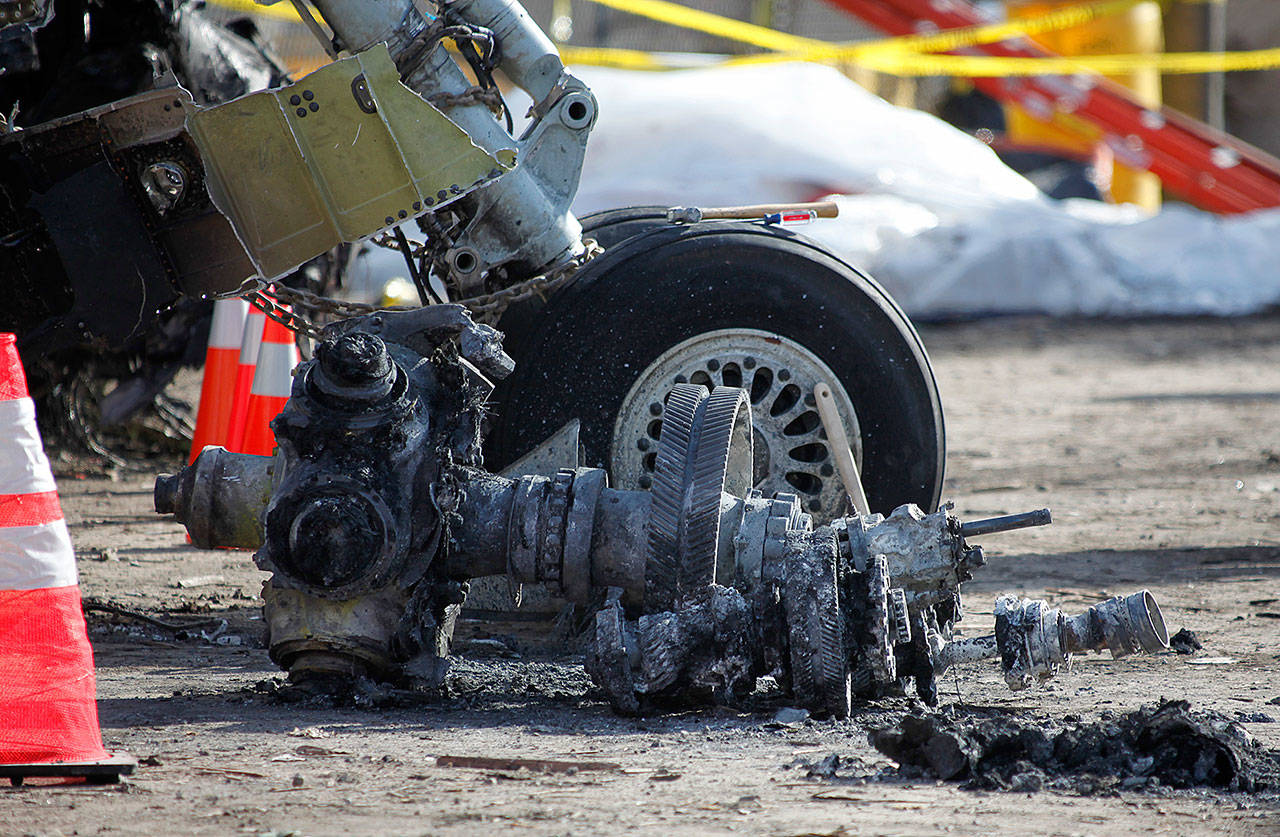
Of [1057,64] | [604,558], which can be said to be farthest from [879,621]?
[1057,64]

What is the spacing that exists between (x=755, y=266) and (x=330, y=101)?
1381mm

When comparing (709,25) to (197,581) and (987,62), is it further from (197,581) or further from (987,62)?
(197,581)

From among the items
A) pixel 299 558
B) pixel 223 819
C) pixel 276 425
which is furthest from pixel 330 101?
pixel 223 819

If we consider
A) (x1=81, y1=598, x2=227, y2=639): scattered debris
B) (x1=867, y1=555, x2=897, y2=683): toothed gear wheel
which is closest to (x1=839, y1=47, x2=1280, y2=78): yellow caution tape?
(x1=81, y1=598, x2=227, y2=639): scattered debris

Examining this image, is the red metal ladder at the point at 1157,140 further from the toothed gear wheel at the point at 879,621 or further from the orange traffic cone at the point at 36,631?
the orange traffic cone at the point at 36,631

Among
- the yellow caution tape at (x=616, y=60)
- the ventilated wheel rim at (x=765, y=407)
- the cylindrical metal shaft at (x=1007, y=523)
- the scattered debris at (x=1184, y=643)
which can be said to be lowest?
the scattered debris at (x=1184, y=643)

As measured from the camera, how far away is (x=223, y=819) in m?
2.72

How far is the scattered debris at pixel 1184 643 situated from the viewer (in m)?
4.23

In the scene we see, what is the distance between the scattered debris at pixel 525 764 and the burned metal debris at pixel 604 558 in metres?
0.36

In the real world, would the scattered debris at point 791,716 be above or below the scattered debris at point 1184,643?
below

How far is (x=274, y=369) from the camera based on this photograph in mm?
5680

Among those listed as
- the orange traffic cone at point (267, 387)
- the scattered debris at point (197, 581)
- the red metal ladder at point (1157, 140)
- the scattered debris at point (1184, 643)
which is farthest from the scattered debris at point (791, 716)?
the red metal ladder at point (1157, 140)

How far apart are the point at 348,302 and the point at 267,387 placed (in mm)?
1486

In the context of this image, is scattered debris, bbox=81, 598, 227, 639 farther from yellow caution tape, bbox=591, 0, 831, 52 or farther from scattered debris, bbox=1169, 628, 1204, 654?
yellow caution tape, bbox=591, 0, 831, 52
